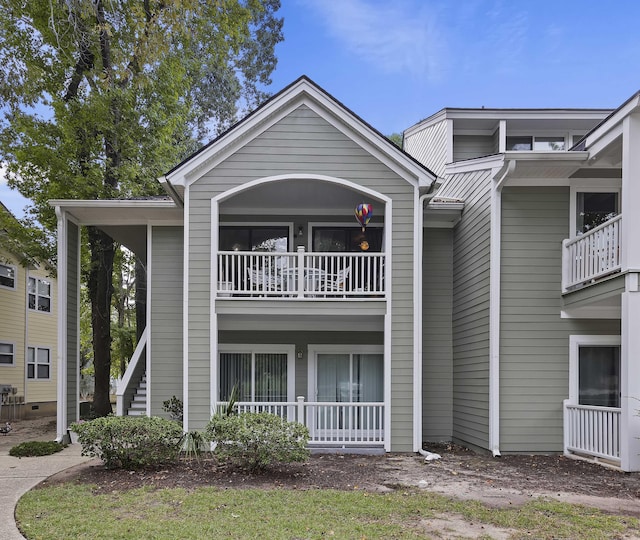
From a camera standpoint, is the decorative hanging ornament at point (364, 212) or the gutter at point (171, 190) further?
the decorative hanging ornament at point (364, 212)

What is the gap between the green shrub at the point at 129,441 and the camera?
822 centimetres

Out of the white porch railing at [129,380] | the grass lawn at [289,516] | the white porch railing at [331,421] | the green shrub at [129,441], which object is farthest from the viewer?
the white porch railing at [129,380]

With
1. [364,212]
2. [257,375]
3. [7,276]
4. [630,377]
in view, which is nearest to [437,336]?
[364,212]

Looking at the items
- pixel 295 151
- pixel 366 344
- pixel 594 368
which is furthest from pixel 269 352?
pixel 594 368

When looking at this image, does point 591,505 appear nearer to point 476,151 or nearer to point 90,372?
point 476,151

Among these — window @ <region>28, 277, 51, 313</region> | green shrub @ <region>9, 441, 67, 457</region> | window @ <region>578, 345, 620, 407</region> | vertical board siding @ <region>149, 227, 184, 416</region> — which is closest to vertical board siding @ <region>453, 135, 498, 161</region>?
window @ <region>578, 345, 620, 407</region>

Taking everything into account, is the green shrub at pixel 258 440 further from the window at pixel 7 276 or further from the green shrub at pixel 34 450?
the window at pixel 7 276

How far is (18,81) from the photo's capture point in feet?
40.4

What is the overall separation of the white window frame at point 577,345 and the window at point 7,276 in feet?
60.5

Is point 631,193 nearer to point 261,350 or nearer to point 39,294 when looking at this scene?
point 261,350

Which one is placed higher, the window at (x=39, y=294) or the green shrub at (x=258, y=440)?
the window at (x=39, y=294)

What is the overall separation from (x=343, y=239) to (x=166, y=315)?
14.5 ft

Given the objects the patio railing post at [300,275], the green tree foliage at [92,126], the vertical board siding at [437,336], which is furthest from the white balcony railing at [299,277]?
the green tree foliage at [92,126]

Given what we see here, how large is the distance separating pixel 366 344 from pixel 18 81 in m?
9.83
